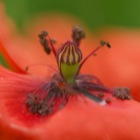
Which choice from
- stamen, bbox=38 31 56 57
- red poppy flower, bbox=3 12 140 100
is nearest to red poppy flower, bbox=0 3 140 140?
stamen, bbox=38 31 56 57

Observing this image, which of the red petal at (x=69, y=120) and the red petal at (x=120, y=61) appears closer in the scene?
the red petal at (x=69, y=120)

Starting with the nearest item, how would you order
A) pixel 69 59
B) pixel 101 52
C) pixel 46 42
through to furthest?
pixel 69 59 < pixel 46 42 < pixel 101 52

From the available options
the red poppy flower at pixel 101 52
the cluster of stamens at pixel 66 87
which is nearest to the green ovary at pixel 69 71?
the cluster of stamens at pixel 66 87

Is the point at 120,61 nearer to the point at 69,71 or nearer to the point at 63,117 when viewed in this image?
the point at 69,71

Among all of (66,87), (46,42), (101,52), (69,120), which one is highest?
(101,52)

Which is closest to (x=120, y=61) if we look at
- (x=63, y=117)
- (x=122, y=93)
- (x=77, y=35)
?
(x=77, y=35)

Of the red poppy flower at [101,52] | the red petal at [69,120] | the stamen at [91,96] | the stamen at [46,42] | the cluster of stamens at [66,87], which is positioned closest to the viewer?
the red petal at [69,120]

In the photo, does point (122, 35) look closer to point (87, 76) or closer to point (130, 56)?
point (130, 56)

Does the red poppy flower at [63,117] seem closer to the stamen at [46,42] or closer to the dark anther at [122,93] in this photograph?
the dark anther at [122,93]

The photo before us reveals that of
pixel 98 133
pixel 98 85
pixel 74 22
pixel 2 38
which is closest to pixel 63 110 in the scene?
pixel 98 133
